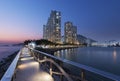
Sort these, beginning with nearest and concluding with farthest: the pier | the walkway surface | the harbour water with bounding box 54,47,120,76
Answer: the pier → the walkway surface → the harbour water with bounding box 54,47,120,76

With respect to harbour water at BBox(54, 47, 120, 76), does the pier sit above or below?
above

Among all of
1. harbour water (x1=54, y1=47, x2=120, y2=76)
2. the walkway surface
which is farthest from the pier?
harbour water (x1=54, y1=47, x2=120, y2=76)

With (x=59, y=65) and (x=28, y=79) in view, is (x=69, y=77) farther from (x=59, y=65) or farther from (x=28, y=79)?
(x=28, y=79)

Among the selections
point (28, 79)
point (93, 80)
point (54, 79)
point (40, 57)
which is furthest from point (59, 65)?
point (93, 80)

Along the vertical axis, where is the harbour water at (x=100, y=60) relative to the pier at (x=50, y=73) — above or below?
below

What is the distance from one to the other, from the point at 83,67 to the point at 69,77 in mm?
1281

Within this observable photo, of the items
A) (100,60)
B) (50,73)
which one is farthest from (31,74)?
(100,60)

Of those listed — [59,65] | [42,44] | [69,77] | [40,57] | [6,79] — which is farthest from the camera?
[42,44]

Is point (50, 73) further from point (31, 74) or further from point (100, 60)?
point (100, 60)

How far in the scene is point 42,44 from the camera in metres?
127

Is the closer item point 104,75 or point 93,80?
point 104,75

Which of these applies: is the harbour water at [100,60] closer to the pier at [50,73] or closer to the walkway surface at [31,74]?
the walkway surface at [31,74]

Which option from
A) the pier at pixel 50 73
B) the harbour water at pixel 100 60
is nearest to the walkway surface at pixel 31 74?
the pier at pixel 50 73

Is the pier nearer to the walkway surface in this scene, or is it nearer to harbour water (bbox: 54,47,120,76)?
the walkway surface
